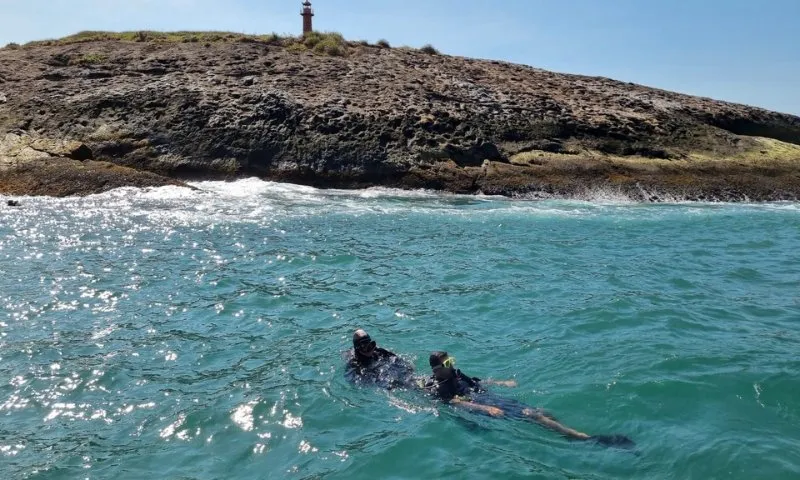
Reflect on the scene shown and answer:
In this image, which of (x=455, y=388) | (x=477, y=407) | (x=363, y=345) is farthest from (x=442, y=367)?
(x=363, y=345)

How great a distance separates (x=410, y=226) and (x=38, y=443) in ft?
41.0

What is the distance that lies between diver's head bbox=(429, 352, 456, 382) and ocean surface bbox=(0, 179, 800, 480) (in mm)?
323

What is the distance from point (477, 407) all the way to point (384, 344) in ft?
8.52

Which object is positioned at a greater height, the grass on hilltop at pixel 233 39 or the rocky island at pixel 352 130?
the grass on hilltop at pixel 233 39

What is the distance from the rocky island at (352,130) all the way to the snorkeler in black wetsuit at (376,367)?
53.8 ft

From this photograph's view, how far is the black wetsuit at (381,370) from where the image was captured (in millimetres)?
8539

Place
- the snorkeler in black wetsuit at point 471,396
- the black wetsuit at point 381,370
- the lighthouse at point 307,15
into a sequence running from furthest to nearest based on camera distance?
the lighthouse at point 307,15 < the black wetsuit at point 381,370 < the snorkeler in black wetsuit at point 471,396

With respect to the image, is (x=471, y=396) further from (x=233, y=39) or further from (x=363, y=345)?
(x=233, y=39)

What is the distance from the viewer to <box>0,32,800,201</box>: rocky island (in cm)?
2505

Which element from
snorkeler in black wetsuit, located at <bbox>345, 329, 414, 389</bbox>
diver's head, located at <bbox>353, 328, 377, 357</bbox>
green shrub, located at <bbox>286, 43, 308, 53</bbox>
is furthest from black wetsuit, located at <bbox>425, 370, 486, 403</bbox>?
green shrub, located at <bbox>286, 43, 308, 53</bbox>

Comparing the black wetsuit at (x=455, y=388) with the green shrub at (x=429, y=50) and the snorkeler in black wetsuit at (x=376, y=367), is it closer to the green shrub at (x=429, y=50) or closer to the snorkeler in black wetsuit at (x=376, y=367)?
the snorkeler in black wetsuit at (x=376, y=367)

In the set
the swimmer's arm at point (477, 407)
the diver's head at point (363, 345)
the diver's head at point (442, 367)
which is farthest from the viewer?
the diver's head at point (363, 345)

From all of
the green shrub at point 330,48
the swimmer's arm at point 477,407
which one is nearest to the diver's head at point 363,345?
the swimmer's arm at point 477,407

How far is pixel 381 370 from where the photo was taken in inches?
341
